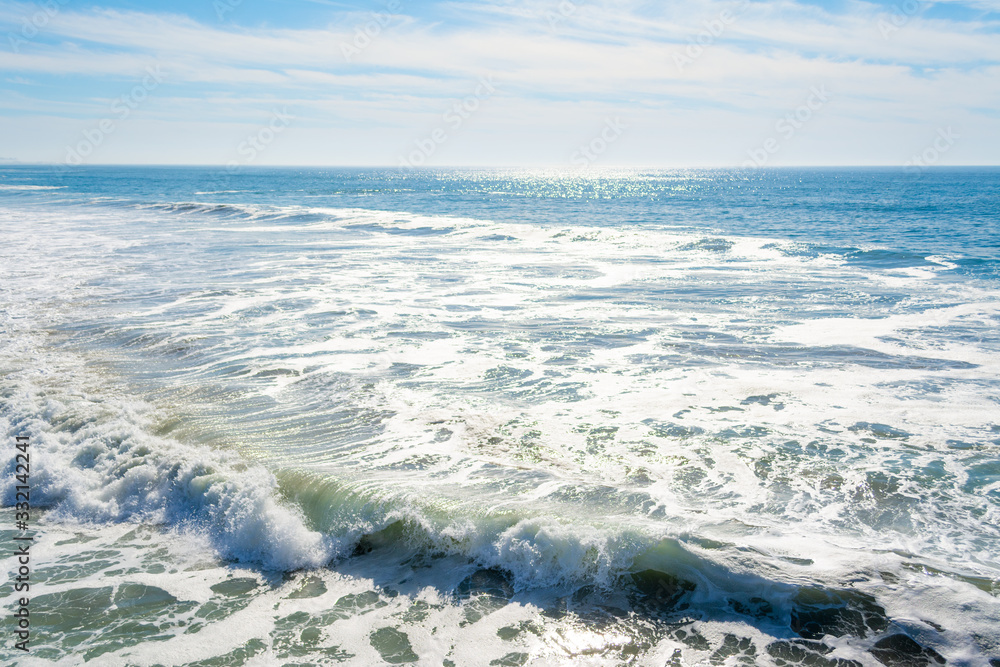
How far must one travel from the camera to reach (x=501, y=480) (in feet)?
24.1

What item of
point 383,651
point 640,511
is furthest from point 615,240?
point 383,651

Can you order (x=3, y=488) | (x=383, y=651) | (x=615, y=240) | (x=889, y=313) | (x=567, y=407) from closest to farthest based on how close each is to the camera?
(x=383, y=651) < (x=3, y=488) < (x=567, y=407) < (x=889, y=313) < (x=615, y=240)

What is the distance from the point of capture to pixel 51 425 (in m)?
8.92

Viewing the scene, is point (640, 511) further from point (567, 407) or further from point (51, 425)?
point (51, 425)

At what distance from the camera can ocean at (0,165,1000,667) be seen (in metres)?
5.23

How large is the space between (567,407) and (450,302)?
8.40 meters

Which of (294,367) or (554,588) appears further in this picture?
(294,367)

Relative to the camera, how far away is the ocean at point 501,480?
5230mm

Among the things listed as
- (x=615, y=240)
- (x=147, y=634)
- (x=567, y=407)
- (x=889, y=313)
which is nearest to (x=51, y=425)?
(x=147, y=634)

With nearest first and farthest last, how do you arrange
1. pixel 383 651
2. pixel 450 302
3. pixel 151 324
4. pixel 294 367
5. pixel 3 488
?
pixel 383 651
pixel 3 488
pixel 294 367
pixel 151 324
pixel 450 302

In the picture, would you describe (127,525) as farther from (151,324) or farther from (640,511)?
(151,324)

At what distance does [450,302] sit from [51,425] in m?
10.2

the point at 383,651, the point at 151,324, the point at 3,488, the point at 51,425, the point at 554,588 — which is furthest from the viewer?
the point at 151,324

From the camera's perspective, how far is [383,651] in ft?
16.5
